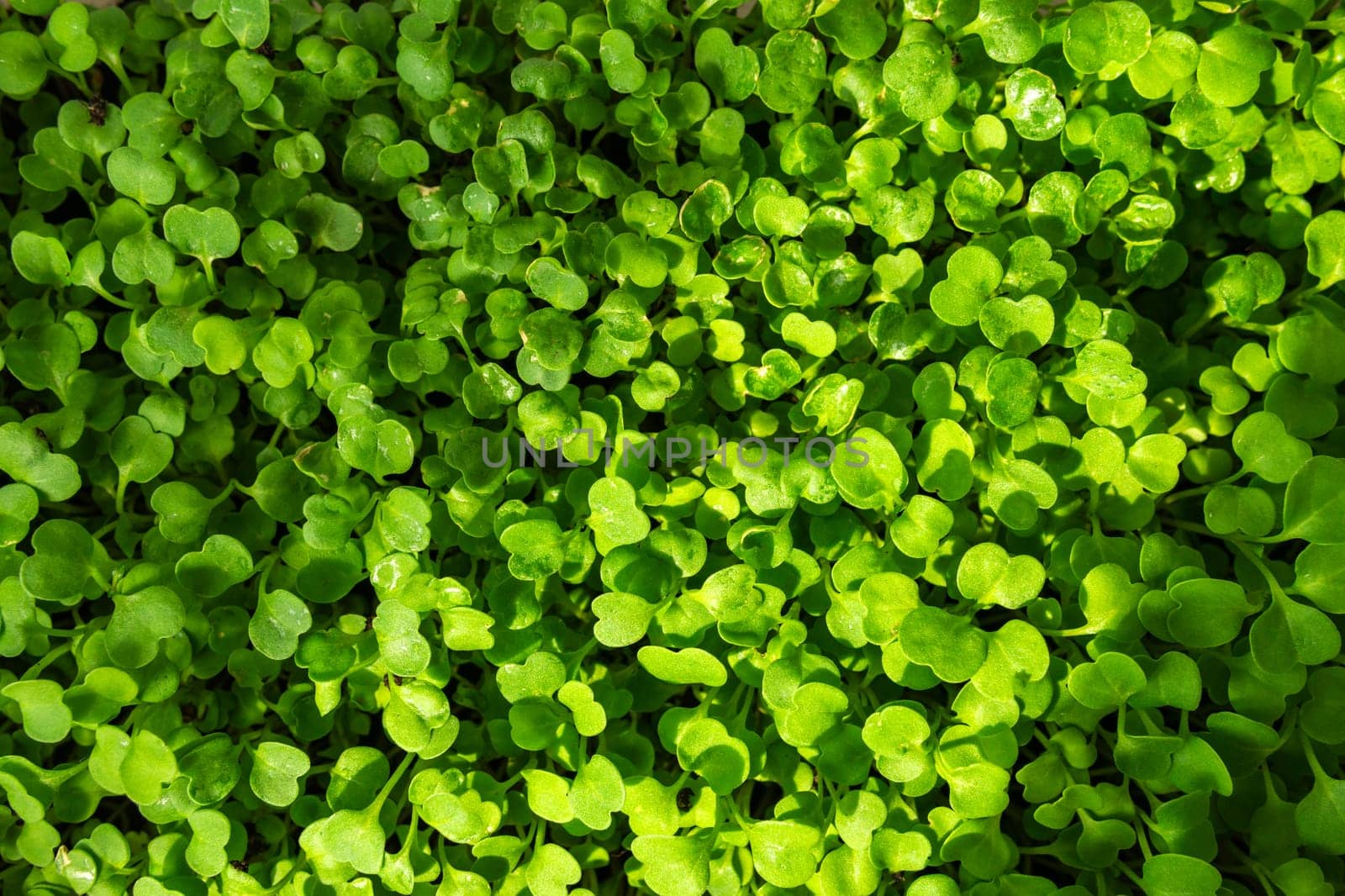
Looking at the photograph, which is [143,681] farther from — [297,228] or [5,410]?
[297,228]

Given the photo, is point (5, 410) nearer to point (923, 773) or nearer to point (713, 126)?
point (713, 126)

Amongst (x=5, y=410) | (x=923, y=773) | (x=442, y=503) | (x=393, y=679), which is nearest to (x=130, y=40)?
(x=5, y=410)

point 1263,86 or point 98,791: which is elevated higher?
point 1263,86

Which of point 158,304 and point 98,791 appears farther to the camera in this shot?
point 158,304

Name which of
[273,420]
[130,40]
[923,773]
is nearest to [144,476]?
[273,420]

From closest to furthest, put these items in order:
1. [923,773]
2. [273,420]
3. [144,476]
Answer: [923,773]
[144,476]
[273,420]

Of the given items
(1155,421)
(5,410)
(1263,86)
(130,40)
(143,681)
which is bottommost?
(143,681)

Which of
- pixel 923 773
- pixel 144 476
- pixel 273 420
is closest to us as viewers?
pixel 923 773
